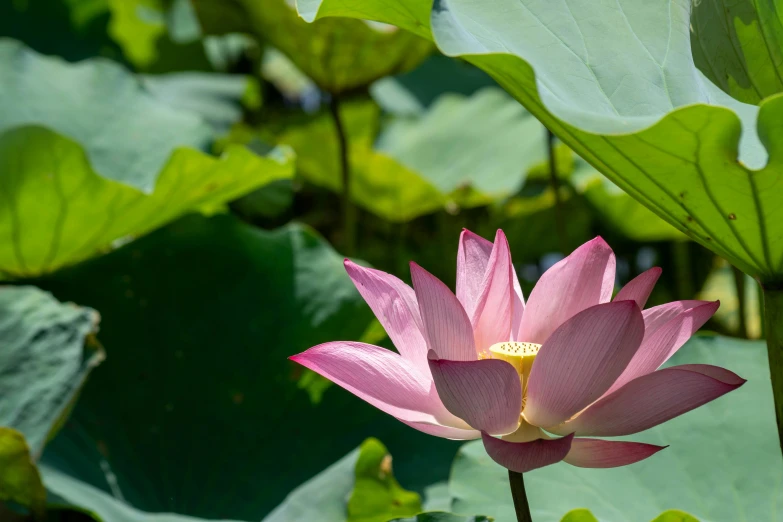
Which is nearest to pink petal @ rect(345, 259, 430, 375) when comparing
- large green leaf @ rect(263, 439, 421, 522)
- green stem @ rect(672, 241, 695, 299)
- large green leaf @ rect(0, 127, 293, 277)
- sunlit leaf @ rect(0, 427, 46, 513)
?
large green leaf @ rect(263, 439, 421, 522)

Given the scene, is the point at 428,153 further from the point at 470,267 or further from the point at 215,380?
the point at 470,267

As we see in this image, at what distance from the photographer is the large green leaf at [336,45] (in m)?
1.35

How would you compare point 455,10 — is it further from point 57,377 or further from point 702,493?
point 57,377

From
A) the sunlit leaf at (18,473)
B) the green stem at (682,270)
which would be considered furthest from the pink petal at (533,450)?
the green stem at (682,270)

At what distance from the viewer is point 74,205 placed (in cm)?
107

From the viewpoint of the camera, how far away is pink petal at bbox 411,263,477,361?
466 mm

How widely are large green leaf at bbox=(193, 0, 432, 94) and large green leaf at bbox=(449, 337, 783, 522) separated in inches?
Result: 32.1

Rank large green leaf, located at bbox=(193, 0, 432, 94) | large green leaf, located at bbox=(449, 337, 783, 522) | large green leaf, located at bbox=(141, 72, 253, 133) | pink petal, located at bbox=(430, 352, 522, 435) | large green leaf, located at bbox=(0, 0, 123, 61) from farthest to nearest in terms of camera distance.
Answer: large green leaf, located at bbox=(141, 72, 253, 133) → large green leaf, located at bbox=(0, 0, 123, 61) → large green leaf, located at bbox=(193, 0, 432, 94) → large green leaf, located at bbox=(449, 337, 783, 522) → pink petal, located at bbox=(430, 352, 522, 435)

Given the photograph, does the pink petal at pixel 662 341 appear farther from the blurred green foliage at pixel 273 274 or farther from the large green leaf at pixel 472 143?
the large green leaf at pixel 472 143

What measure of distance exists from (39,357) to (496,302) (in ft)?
2.20

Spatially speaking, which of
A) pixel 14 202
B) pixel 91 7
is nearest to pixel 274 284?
pixel 14 202

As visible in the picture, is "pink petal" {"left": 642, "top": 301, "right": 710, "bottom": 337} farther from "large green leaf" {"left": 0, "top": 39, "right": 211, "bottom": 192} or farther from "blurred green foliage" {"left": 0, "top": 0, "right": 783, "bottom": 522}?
"large green leaf" {"left": 0, "top": 39, "right": 211, "bottom": 192}

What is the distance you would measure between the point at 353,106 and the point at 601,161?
5.09ft

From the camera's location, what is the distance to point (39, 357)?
0.98 m
